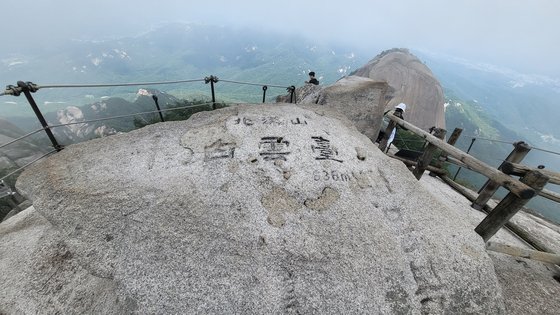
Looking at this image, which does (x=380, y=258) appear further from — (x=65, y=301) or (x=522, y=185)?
(x=65, y=301)

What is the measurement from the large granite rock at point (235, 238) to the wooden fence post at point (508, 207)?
232 millimetres

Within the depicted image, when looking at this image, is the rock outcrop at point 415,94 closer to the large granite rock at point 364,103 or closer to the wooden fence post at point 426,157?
the large granite rock at point 364,103

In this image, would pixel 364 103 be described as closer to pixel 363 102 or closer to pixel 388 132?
pixel 363 102

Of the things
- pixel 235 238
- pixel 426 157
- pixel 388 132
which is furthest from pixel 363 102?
pixel 235 238

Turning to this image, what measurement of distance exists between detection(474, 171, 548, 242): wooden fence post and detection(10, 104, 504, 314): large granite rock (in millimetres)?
232

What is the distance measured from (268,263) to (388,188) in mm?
1935

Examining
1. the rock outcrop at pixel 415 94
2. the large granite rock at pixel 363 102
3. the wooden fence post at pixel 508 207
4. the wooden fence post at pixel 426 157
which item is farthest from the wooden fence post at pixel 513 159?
the rock outcrop at pixel 415 94

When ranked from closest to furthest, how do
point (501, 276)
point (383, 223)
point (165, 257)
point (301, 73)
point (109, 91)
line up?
point (165, 257), point (383, 223), point (501, 276), point (109, 91), point (301, 73)

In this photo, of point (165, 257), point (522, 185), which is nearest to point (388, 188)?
point (522, 185)

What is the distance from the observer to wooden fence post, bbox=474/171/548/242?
2.39 metres

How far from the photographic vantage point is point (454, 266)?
2418 mm

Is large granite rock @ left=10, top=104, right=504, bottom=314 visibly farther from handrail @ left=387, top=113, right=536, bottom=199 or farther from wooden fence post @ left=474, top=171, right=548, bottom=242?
handrail @ left=387, top=113, right=536, bottom=199

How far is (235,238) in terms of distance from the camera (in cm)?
230

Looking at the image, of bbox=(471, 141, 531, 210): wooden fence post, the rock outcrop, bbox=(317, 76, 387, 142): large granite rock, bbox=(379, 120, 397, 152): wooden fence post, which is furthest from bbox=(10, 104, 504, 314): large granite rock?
the rock outcrop
